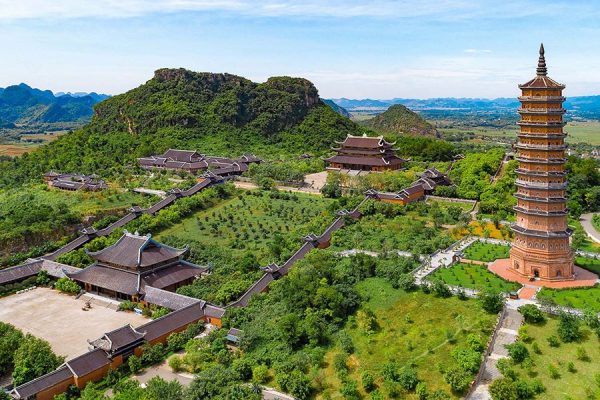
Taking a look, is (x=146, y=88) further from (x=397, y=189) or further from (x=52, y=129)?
(x=52, y=129)

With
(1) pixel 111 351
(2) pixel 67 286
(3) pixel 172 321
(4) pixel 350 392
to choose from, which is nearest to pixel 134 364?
(1) pixel 111 351

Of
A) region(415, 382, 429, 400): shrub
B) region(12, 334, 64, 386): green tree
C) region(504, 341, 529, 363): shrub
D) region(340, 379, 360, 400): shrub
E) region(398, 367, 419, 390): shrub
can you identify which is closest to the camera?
region(415, 382, 429, 400): shrub

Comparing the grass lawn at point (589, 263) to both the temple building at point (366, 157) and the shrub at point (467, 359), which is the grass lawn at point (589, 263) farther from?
the temple building at point (366, 157)

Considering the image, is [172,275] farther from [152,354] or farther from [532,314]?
[532,314]

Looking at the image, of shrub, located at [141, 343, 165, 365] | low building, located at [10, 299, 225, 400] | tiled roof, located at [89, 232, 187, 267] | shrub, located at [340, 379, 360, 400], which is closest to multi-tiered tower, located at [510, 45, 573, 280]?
shrub, located at [340, 379, 360, 400]

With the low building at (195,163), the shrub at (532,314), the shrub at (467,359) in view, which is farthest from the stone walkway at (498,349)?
the low building at (195,163)

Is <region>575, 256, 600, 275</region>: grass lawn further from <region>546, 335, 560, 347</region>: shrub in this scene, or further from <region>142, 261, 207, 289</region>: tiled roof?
<region>142, 261, 207, 289</region>: tiled roof
